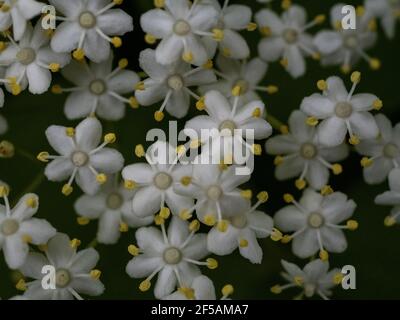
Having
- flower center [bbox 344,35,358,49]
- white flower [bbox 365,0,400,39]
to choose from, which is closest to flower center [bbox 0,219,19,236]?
flower center [bbox 344,35,358,49]

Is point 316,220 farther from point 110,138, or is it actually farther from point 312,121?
point 110,138

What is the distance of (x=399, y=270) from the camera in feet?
6.51

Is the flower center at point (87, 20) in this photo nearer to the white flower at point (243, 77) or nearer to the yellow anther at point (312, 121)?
the white flower at point (243, 77)

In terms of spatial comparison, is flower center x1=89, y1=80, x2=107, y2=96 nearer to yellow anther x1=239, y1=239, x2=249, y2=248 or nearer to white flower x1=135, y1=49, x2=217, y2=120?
white flower x1=135, y1=49, x2=217, y2=120

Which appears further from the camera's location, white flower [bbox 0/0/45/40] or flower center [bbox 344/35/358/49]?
flower center [bbox 344/35/358/49]

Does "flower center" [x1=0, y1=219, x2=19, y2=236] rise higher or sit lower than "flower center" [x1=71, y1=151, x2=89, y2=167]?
lower

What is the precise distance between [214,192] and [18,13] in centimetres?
53

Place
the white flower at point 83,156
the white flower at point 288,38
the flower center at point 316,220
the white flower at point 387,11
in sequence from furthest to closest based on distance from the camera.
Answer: the white flower at point 387,11
the white flower at point 288,38
the flower center at point 316,220
the white flower at point 83,156

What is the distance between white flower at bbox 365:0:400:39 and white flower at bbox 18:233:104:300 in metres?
1.00

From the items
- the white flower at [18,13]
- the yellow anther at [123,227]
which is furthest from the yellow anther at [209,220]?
the white flower at [18,13]

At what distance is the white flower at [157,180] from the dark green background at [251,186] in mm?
187

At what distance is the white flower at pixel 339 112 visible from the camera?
1.77 metres

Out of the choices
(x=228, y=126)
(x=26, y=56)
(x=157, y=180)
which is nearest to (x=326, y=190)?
(x=228, y=126)

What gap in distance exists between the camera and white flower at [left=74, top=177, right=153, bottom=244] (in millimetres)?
1805
